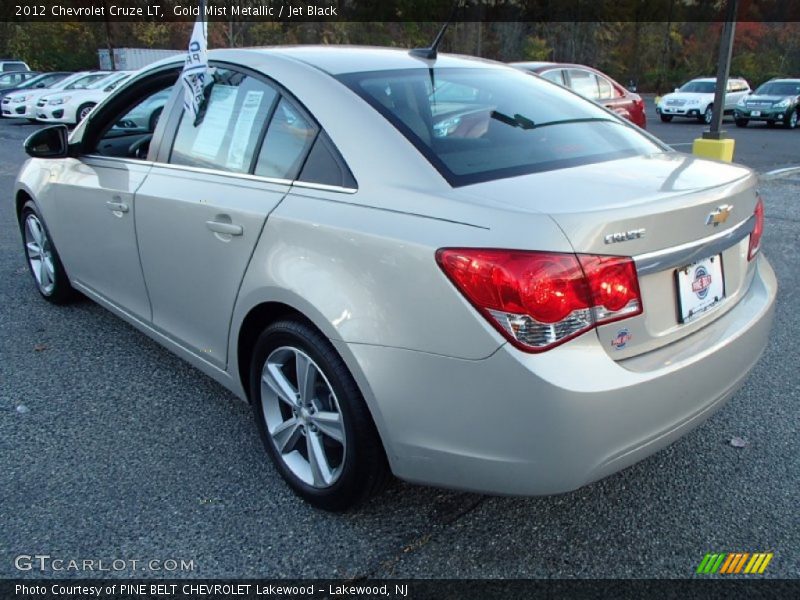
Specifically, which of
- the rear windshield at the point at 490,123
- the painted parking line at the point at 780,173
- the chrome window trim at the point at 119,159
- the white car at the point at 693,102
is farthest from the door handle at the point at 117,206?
the white car at the point at 693,102

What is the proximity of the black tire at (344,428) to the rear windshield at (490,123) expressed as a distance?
27.4 inches

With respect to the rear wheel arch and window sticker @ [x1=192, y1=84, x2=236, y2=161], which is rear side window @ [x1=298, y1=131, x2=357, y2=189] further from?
the rear wheel arch

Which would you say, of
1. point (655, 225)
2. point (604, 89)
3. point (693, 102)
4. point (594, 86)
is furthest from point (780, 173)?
point (693, 102)

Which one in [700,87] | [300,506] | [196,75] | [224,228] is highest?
[196,75]

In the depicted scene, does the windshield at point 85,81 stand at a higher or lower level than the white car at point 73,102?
higher

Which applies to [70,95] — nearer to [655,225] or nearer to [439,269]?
[439,269]

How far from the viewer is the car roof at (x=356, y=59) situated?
8.86ft

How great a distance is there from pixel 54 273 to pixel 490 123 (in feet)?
10.5

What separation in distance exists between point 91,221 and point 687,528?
10.3 ft

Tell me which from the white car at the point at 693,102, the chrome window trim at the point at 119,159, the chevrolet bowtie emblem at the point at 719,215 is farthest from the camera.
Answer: the white car at the point at 693,102

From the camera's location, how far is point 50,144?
378 centimetres

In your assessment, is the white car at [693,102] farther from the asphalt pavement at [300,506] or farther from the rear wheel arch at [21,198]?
the rear wheel arch at [21,198]

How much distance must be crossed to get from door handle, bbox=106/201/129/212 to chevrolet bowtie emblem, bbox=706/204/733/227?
8.17 feet

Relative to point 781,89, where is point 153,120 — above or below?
above
